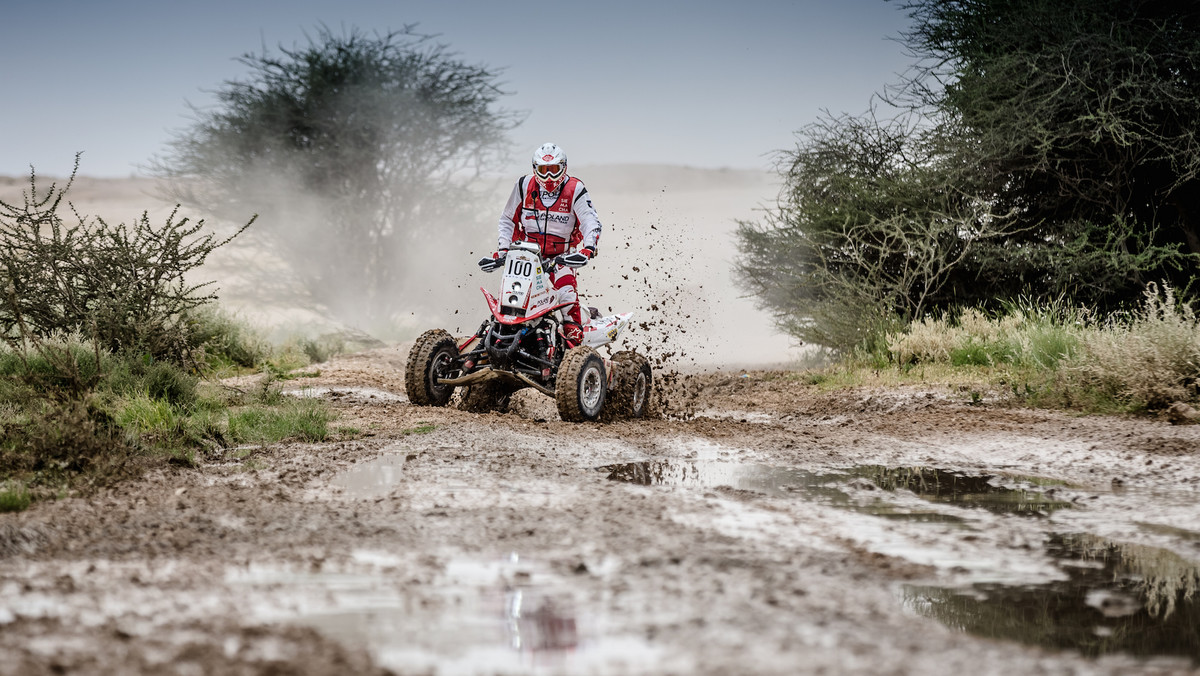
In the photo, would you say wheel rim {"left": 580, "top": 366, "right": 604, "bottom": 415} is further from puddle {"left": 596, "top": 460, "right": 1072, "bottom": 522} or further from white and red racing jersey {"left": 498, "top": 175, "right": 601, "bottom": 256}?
puddle {"left": 596, "top": 460, "right": 1072, "bottom": 522}

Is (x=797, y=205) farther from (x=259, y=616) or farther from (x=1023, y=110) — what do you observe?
(x=259, y=616)

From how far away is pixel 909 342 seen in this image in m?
14.2

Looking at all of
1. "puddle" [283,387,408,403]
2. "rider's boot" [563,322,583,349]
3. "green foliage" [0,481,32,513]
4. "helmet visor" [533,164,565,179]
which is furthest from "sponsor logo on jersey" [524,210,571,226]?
"green foliage" [0,481,32,513]

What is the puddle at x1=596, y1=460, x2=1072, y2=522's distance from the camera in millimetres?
5199

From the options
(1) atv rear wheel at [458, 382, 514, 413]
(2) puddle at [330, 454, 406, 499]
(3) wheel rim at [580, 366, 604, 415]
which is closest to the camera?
(2) puddle at [330, 454, 406, 499]

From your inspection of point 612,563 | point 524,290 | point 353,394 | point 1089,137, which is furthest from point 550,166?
point 1089,137

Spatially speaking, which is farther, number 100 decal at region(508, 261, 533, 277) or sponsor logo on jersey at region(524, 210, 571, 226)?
sponsor logo on jersey at region(524, 210, 571, 226)

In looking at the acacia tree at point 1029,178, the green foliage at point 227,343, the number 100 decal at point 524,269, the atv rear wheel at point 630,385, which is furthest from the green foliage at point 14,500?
the acacia tree at point 1029,178

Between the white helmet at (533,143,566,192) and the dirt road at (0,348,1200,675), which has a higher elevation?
the white helmet at (533,143,566,192)

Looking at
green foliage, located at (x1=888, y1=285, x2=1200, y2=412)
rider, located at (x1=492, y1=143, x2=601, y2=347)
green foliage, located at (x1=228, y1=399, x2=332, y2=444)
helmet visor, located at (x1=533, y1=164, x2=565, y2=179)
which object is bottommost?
green foliage, located at (x1=228, y1=399, x2=332, y2=444)

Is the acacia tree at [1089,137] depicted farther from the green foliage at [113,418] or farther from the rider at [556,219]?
the green foliage at [113,418]

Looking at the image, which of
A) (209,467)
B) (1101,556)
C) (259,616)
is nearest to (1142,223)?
(1101,556)

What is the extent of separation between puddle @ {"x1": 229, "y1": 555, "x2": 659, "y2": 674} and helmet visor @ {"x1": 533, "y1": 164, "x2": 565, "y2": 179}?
20.0ft

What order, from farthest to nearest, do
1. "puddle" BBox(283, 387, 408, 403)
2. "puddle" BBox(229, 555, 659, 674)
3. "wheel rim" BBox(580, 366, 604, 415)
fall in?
1. "puddle" BBox(283, 387, 408, 403)
2. "wheel rim" BBox(580, 366, 604, 415)
3. "puddle" BBox(229, 555, 659, 674)
